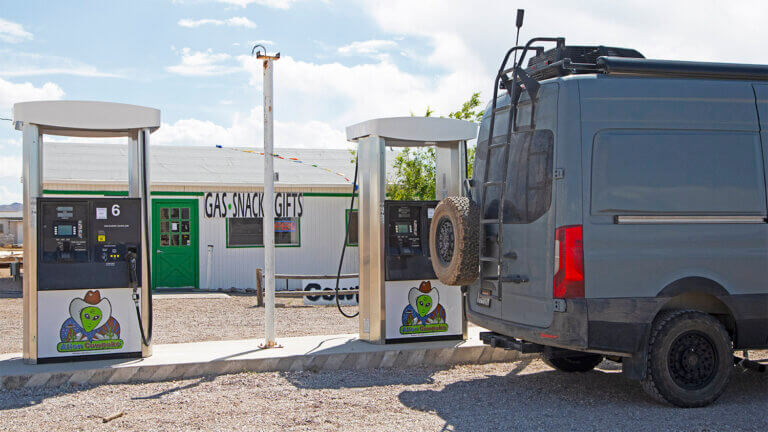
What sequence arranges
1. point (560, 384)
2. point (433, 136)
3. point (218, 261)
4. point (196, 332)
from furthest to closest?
point (218, 261) < point (196, 332) < point (433, 136) < point (560, 384)

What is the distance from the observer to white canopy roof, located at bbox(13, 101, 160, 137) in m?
6.83

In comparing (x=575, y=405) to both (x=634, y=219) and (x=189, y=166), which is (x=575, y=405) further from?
(x=189, y=166)

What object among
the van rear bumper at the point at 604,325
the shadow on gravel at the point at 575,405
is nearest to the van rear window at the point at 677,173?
the van rear bumper at the point at 604,325

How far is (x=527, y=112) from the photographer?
5.89 meters

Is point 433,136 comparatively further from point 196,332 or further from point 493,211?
point 196,332

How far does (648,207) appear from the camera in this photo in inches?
219

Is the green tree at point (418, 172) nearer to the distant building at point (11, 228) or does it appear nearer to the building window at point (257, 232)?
the building window at point (257, 232)

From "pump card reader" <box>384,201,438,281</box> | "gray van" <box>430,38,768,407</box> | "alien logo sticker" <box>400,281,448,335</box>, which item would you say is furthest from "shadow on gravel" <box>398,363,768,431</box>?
"pump card reader" <box>384,201,438,281</box>

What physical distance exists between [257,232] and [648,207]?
1283 centimetres

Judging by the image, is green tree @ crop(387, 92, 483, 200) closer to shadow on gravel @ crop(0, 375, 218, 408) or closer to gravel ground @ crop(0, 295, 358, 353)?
gravel ground @ crop(0, 295, 358, 353)

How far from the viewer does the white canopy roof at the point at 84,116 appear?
269 inches

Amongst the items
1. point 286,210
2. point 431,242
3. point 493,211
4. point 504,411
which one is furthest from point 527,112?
point 286,210

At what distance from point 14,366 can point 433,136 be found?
4852 millimetres

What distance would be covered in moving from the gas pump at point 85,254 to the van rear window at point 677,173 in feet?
14.2
